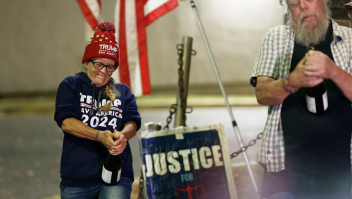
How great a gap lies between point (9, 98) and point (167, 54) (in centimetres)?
647

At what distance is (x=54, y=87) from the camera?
15.2 metres

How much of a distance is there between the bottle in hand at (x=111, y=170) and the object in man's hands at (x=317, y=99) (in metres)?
1.05

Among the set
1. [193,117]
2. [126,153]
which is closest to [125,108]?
[126,153]

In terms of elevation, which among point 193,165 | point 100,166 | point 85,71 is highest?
point 85,71

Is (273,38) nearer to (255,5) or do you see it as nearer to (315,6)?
(315,6)

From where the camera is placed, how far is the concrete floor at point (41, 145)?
491 centimetres

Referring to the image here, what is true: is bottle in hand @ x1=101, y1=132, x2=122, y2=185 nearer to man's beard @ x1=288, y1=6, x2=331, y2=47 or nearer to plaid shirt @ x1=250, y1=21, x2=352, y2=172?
plaid shirt @ x1=250, y1=21, x2=352, y2=172

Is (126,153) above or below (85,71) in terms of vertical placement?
below

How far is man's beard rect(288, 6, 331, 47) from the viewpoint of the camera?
1.93 m

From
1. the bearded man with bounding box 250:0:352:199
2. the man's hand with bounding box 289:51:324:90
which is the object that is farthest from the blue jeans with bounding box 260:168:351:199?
the man's hand with bounding box 289:51:324:90

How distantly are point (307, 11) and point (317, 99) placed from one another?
453mm

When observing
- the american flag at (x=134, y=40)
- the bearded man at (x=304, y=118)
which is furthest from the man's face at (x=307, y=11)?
the american flag at (x=134, y=40)

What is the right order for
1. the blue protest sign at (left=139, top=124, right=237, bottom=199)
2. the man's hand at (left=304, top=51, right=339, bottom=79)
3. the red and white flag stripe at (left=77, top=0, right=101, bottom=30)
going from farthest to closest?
the red and white flag stripe at (left=77, top=0, right=101, bottom=30)
the blue protest sign at (left=139, top=124, right=237, bottom=199)
the man's hand at (left=304, top=51, right=339, bottom=79)

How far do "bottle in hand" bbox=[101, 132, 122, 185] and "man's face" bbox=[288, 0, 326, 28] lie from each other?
121 centimetres
